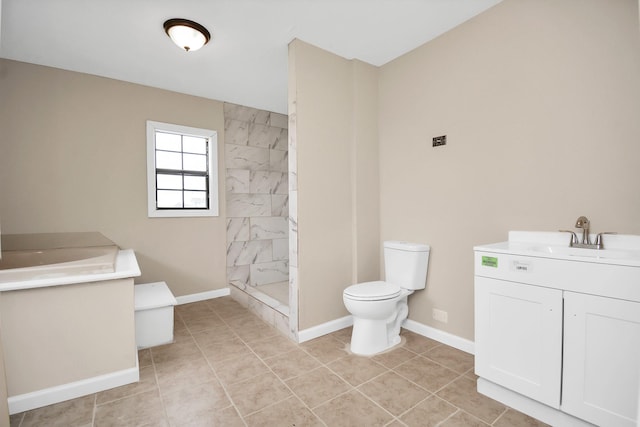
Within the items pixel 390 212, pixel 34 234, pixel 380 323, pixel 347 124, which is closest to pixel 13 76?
pixel 34 234

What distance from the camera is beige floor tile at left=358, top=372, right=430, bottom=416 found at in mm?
1646

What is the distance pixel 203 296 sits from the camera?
11.9 feet

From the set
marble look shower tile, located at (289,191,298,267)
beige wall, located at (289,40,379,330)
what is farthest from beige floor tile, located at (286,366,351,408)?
marble look shower tile, located at (289,191,298,267)

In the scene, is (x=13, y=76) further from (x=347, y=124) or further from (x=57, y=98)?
(x=347, y=124)

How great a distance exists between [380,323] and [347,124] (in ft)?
5.75

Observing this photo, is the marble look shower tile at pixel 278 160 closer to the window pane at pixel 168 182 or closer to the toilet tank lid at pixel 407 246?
the window pane at pixel 168 182

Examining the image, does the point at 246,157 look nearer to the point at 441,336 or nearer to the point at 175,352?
the point at 175,352

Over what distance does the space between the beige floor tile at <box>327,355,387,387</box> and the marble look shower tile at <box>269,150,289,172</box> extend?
108 inches

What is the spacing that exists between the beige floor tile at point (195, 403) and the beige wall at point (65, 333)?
1.41ft

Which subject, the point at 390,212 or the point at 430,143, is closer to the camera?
the point at 430,143

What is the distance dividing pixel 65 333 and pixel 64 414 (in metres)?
0.43

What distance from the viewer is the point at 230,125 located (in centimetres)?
380

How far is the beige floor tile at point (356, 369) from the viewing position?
1.91 metres

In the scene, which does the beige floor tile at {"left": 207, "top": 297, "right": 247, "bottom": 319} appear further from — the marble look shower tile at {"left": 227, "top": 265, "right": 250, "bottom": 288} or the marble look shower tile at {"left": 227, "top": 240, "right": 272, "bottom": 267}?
the marble look shower tile at {"left": 227, "top": 240, "right": 272, "bottom": 267}
